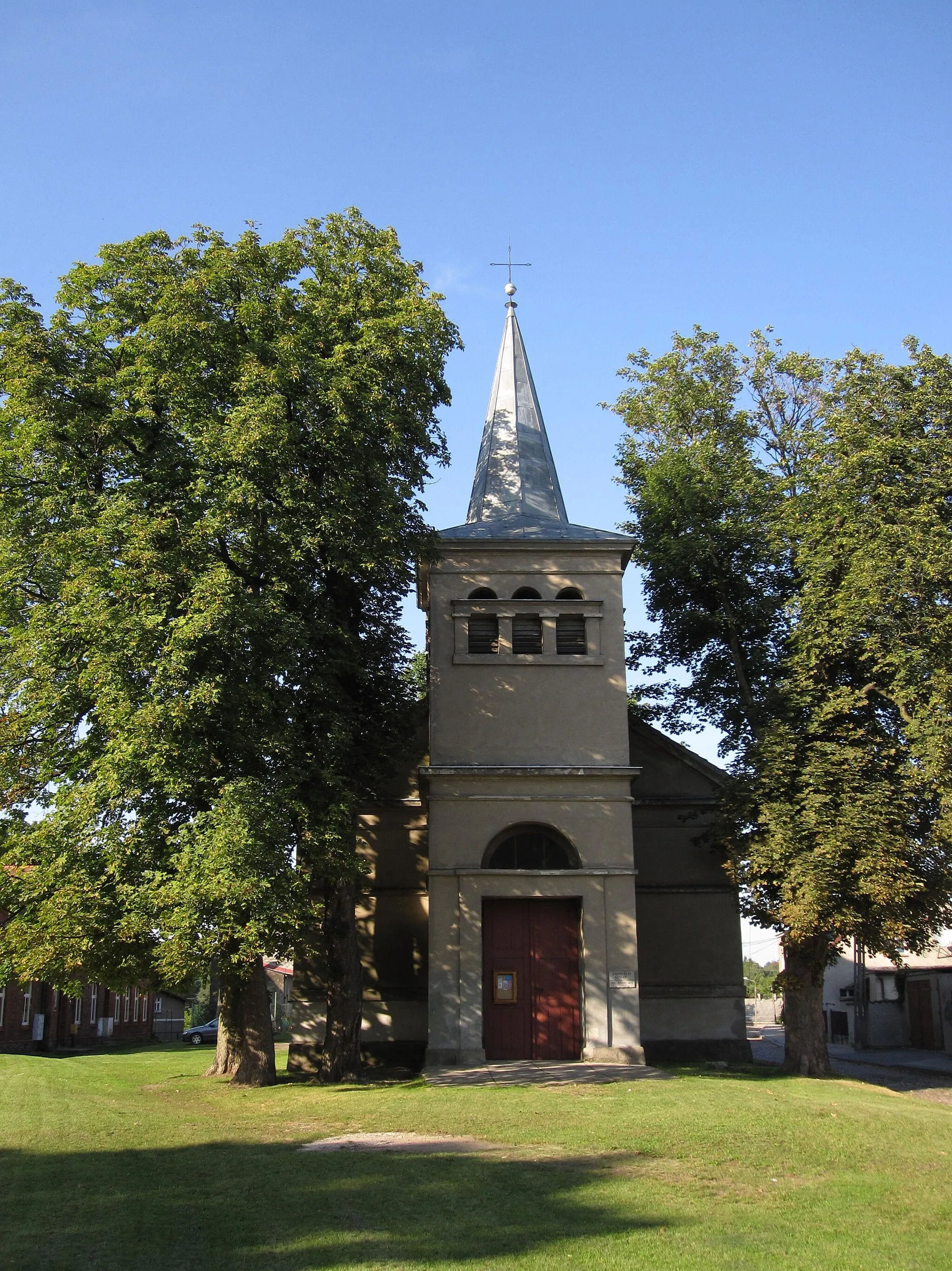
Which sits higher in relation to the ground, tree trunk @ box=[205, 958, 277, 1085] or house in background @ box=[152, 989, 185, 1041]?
tree trunk @ box=[205, 958, 277, 1085]

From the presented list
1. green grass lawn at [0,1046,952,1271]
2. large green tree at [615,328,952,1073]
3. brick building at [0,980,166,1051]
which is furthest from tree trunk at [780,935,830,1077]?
brick building at [0,980,166,1051]

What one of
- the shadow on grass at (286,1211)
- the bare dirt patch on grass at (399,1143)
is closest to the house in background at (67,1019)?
the bare dirt patch on grass at (399,1143)

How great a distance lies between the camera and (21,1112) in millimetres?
15273

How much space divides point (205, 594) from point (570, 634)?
8678mm

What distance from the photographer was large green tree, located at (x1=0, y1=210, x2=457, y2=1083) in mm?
16812

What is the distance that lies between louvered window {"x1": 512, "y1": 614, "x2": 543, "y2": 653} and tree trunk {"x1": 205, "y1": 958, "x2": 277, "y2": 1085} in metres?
8.28

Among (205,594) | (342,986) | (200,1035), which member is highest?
(205,594)

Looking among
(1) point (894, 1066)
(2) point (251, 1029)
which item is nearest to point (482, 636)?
(2) point (251, 1029)

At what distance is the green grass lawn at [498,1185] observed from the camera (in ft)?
25.5

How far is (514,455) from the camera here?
2739cm

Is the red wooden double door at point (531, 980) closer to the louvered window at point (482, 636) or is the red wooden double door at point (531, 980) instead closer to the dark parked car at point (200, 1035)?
the louvered window at point (482, 636)

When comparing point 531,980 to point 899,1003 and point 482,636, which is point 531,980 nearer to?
point 482,636

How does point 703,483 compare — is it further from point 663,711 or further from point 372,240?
point 372,240

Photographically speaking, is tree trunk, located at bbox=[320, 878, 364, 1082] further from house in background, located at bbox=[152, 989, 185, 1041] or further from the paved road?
house in background, located at bbox=[152, 989, 185, 1041]
